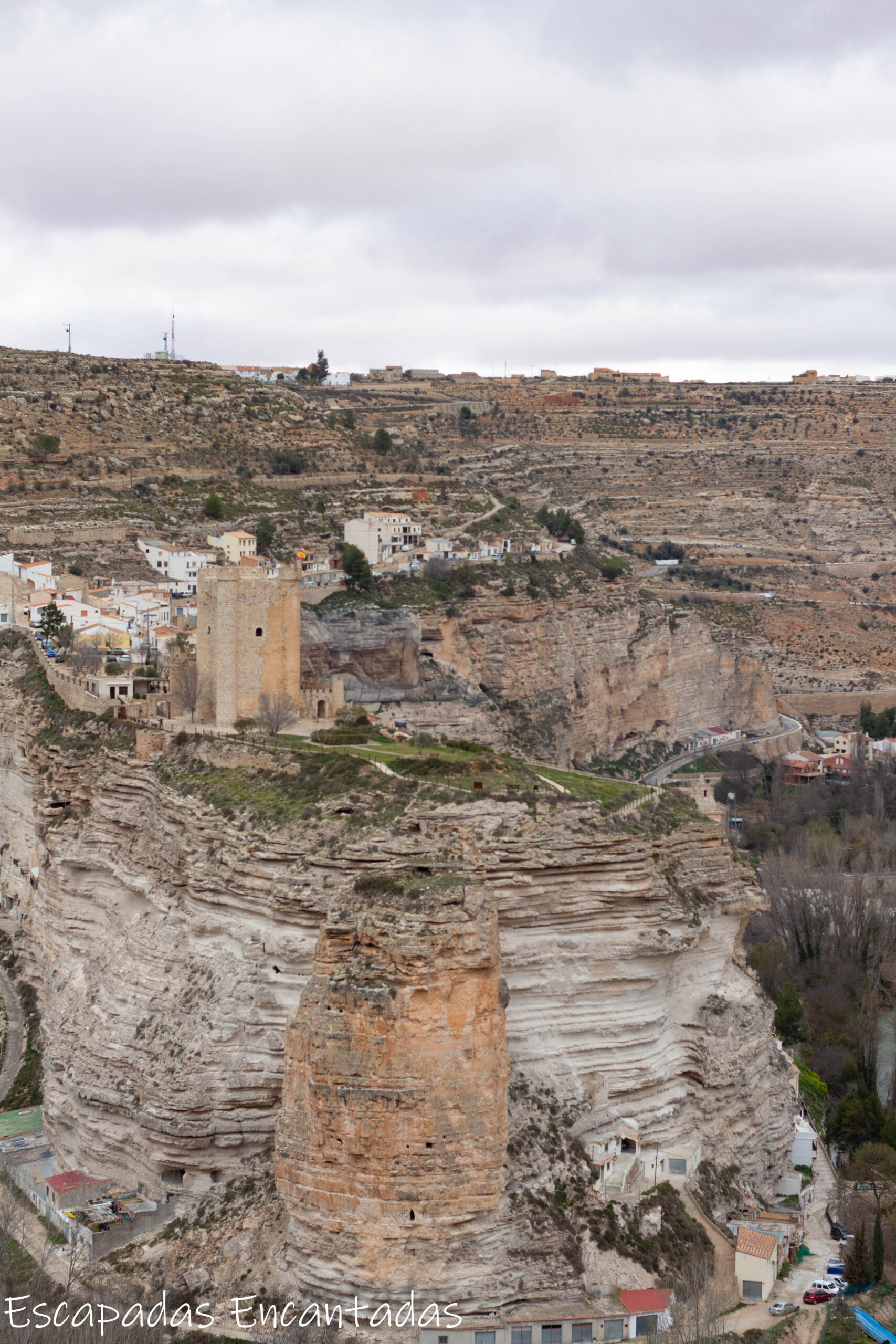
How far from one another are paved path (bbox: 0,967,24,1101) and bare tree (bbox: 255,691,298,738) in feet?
28.6

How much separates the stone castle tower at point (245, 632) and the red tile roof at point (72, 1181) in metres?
10.1

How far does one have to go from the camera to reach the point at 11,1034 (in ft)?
121

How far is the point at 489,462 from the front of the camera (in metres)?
98.0

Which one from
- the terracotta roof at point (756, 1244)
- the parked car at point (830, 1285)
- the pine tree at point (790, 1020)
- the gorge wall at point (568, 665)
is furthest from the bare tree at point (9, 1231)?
the gorge wall at point (568, 665)

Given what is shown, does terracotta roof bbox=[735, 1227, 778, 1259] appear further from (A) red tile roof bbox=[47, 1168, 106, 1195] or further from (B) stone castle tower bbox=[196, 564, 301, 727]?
(B) stone castle tower bbox=[196, 564, 301, 727]

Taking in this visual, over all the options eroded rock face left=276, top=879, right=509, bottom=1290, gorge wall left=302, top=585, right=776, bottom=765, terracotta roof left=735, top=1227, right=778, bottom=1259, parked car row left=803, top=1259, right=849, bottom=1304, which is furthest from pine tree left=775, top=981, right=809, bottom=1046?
eroded rock face left=276, top=879, right=509, bottom=1290

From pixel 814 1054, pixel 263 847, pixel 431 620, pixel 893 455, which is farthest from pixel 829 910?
pixel 893 455

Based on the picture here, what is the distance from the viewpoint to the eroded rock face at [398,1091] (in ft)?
78.3

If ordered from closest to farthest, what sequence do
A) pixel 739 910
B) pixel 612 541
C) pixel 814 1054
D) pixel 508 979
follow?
pixel 508 979, pixel 739 910, pixel 814 1054, pixel 612 541

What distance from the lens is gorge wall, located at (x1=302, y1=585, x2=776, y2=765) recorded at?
54.5 metres

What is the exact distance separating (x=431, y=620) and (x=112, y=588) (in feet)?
40.0

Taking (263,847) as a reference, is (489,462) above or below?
above

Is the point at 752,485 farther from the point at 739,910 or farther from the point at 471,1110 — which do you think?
the point at 471,1110

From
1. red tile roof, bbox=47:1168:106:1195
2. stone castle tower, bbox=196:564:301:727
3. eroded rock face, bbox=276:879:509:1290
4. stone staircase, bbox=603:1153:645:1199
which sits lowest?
red tile roof, bbox=47:1168:106:1195
